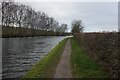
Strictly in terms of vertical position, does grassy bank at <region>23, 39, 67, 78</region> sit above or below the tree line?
below

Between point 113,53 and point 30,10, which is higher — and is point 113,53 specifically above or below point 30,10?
below

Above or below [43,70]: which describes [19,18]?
above

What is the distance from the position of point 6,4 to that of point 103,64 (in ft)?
253

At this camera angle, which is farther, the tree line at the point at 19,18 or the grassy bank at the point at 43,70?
the tree line at the point at 19,18

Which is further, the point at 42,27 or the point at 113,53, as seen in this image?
the point at 42,27

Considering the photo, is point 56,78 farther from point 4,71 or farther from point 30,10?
point 30,10

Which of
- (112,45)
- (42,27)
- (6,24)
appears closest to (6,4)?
(6,24)

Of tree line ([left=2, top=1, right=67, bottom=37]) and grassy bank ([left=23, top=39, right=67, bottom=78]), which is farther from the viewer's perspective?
tree line ([left=2, top=1, right=67, bottom=37])

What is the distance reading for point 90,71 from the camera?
13.3 m

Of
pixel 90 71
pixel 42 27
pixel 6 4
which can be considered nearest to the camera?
pixel 90 71

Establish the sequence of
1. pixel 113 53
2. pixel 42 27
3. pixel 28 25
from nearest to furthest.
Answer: pixel 113 53 < pixel 28 25 < pixel 42 27

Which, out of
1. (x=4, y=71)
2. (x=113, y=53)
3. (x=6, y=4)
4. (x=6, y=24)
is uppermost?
(x=6, y=4)

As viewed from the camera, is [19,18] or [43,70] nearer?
[43,70]

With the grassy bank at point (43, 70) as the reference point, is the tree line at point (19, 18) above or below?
above
